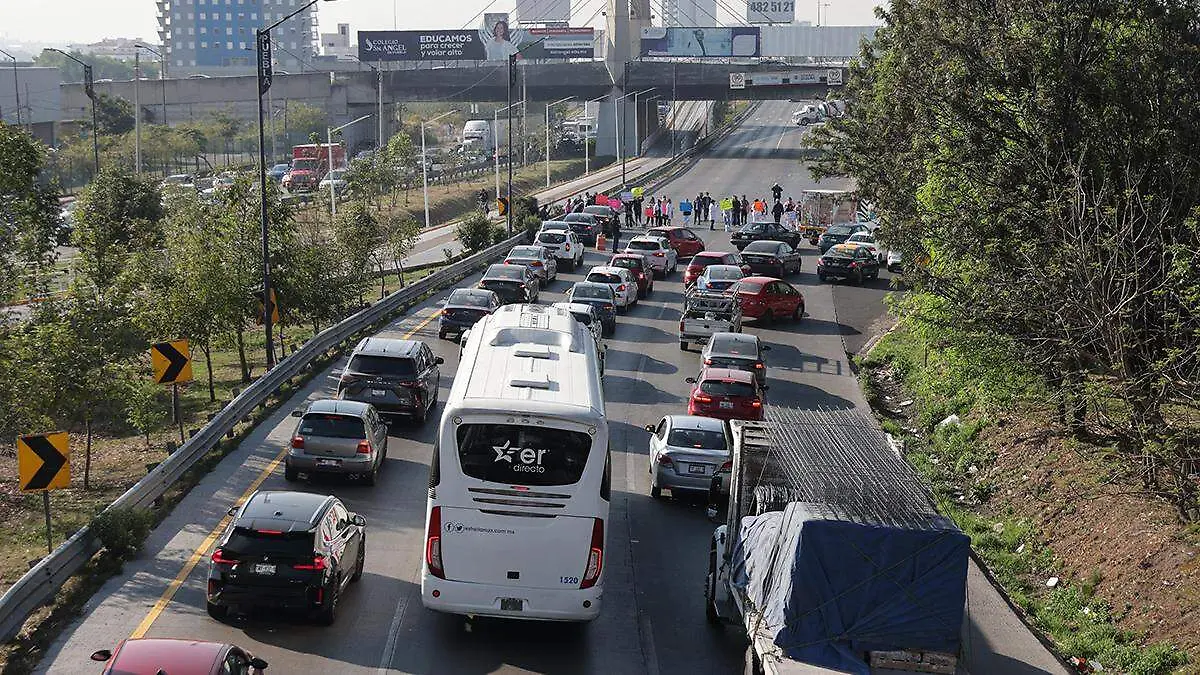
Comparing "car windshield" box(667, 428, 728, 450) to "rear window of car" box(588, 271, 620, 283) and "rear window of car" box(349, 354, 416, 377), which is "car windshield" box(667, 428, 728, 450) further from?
"rear window of car" box(588, 271, 620, 283)

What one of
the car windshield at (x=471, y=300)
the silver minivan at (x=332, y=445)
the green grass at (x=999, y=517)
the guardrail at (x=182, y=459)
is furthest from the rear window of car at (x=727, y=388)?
the car windshield at (x=471, y=300)

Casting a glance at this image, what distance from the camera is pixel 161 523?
2144 cm

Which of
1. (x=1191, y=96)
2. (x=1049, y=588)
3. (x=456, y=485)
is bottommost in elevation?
(x=1049, y=588)

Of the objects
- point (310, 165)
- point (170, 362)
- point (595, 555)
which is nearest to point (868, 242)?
point (170, 362)

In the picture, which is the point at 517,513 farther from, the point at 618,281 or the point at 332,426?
the point at 618,281

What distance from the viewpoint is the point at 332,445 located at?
2338 centimetres

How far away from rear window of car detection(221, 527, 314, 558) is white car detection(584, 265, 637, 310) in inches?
1084

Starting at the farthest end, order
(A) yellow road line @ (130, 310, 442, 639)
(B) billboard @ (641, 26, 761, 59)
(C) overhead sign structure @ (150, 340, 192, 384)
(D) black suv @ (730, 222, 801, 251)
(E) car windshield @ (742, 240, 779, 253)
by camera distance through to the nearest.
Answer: (B) billboard @ (641, 26, 761, 59) → (D) black suv @ (730, 222, 801, 251) → (E) car windshield @ (742, 240, 779, 253) → (C) overhead sign structure @ (150, 340, 192, 384) → (A) yellow road line @ (130, 310, 442, 639)

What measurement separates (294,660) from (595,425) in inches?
171

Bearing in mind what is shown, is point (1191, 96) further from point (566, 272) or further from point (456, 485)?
point (566, 272)

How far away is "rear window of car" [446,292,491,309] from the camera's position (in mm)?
38312

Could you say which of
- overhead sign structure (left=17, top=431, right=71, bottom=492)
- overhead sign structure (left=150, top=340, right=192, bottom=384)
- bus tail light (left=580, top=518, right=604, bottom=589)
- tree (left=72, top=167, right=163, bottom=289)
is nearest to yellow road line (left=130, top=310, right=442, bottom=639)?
overhead sign structure (left=17, top=431, right=71, bottom=492)

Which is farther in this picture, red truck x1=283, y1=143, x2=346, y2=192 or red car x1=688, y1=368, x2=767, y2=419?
red truck x1=283, y1=143, x2=346, y2=192

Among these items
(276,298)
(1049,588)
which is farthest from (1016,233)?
(276,298)
